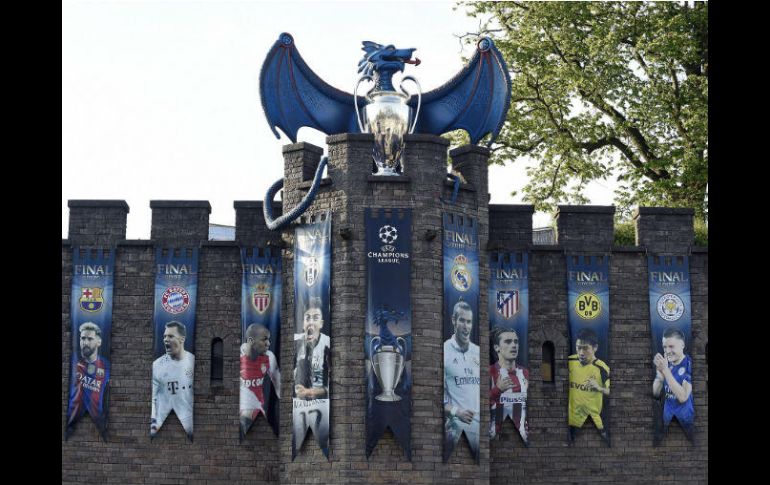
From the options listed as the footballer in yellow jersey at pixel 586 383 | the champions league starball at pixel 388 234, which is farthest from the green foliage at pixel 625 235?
the champions league starball at pixel 388 234

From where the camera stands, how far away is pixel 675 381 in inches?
953

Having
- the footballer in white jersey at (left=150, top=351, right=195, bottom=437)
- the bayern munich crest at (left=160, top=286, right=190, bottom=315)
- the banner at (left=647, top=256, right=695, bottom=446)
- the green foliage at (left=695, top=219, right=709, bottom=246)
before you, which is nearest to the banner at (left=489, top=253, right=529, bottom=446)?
the banner at (left=647, top=256, right=695, bottom=446)

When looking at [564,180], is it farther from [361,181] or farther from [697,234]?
[361,181]

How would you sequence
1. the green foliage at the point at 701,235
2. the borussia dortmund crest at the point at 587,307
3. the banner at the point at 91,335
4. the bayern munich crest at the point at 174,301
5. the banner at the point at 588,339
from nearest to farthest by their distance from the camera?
the banner at the point at 91,335 → the banner at the point at 588,339 → the bayern munich crest at the point at 174,301 → the borussia dortmund crest at the point at 587,307 → the green foliage at the point at 701,235

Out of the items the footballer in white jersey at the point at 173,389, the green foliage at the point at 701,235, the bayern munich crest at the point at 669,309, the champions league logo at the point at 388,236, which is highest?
the green foliage at the point at 701,235

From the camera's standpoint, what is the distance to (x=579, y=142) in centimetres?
3384

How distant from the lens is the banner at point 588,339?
24.0 m

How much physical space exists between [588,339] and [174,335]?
6.98 metres

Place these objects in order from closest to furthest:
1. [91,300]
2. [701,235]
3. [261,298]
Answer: [261,298], [91,300], [701,235]

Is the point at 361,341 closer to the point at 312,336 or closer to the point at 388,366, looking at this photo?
the point at 388,366

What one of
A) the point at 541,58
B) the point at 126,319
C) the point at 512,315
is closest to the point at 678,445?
the point at 512,315

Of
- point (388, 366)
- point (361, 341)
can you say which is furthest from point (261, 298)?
point (388, 366)

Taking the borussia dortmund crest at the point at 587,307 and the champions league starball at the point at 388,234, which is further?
the borussia dortmund crest at the point at 587,307

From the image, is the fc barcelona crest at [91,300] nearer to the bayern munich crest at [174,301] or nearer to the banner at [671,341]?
the bayern munich crest at [174,301]
